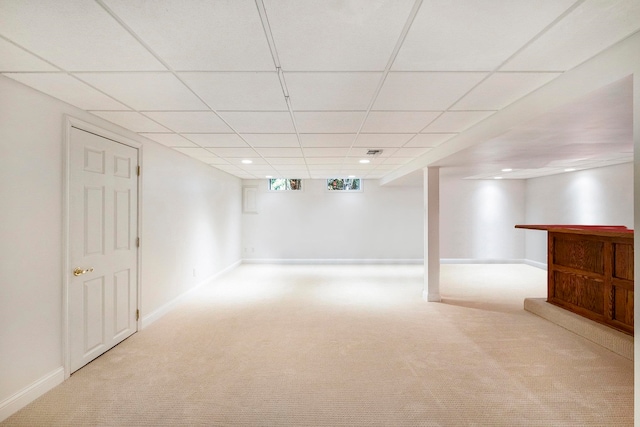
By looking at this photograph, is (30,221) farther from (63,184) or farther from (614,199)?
(614,199)

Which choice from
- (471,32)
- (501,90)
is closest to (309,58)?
(471,32)

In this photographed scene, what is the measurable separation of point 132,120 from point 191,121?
631 mm

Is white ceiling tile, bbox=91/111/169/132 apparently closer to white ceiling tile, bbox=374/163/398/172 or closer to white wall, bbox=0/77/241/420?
white wall, bbox=0/77/241/420

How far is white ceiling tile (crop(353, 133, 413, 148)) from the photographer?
12.2 feet

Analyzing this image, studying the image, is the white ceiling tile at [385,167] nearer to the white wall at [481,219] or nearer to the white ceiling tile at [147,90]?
the white wall at [481,219]

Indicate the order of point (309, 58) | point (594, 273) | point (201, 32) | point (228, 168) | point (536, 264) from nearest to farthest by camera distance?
point (201, 32) → point (309, 58) → point (594, 273) → point (228, 168) → point (536, 264)

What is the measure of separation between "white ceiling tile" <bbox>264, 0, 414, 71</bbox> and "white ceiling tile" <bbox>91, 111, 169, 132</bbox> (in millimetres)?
1973

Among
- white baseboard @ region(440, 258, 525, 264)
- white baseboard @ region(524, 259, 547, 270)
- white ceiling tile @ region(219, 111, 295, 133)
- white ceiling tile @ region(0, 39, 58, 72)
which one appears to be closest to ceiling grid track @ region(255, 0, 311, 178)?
white ceiling tile @ region(219, 111, 295, 133)

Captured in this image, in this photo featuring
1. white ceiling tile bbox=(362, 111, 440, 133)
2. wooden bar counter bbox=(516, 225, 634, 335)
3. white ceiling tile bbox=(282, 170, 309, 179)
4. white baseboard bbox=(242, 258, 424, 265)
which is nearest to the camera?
white ceiling tile bbox=(362, 111, 440, 133)

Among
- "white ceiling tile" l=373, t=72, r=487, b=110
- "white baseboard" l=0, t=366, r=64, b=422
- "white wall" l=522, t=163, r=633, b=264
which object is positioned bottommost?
"white baseboard" l=0, t=366, r=64, b=422

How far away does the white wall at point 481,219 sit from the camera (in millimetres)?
8438

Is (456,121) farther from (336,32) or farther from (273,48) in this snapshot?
(273,48)

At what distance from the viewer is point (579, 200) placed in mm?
6777

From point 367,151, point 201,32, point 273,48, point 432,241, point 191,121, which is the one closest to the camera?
point 201,32
